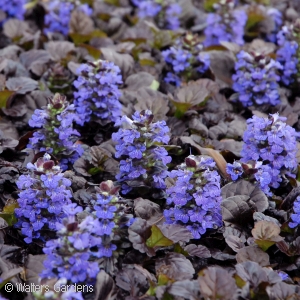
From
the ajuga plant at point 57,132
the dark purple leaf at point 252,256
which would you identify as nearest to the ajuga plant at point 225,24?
the ajuga plant at point 57,132

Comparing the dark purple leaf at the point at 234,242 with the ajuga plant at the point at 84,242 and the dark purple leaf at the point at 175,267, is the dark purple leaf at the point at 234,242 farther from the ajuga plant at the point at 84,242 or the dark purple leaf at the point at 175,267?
the ajuga plant at the point at 84,242

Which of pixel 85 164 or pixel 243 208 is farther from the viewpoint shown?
pixel 85 164

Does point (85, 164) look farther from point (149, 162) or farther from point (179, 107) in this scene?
point (179, 107)

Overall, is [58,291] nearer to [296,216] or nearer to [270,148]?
[296,216]

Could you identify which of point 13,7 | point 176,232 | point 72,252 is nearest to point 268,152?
point 176,232

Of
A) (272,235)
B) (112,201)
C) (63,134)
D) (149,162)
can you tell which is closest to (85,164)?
(63,134)

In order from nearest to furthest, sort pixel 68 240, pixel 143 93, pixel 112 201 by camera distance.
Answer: pixel 68 240 < pixel 112 201 < pixel 143 93
